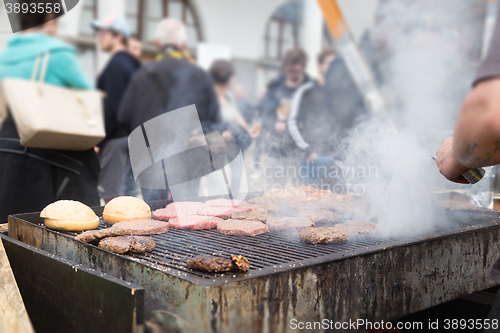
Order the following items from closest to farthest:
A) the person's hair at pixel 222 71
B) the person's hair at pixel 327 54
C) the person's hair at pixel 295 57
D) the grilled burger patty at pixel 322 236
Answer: the grilled burger patty at pixel 322 236 → the person's hair at pixel 222 71 → the person's hair at pixel 295 57 → the person's hair at pixel 327 54

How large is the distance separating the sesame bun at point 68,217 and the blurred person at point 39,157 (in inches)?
45.5

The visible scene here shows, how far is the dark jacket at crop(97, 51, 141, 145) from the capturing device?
17.8ft

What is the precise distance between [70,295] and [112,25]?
14.7 ft

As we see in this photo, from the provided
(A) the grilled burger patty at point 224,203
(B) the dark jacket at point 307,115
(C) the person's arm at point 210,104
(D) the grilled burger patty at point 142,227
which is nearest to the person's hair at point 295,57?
(B) the dark jacket at point 307,115

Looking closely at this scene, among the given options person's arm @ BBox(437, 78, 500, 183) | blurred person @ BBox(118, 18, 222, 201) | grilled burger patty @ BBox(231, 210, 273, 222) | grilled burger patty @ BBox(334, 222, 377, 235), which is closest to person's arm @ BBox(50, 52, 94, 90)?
blurred person @ BBox(118, 18, 222, 201)

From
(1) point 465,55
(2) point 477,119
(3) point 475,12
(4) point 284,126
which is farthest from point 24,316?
(3) point 475,12

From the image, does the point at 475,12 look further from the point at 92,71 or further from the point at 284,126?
the point at 92,71

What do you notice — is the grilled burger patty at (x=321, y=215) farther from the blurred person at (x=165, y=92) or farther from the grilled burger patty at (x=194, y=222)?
the blurred person at (x=165, y=92)

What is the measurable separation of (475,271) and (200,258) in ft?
6.61

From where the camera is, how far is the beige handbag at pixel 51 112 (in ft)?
10.4

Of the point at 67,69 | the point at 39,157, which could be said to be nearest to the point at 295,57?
the point at 67,69

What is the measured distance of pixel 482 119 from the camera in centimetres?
137

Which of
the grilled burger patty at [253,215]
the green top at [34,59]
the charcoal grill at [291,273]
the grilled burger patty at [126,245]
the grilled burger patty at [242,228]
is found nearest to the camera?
the charcoal grill at [291,273]

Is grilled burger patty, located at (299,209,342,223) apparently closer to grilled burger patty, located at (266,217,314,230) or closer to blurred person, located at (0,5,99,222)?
grilled burger patty, located at (266,217,314,230)
